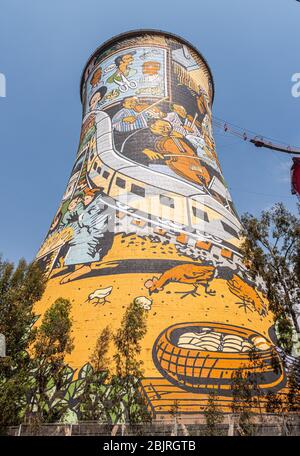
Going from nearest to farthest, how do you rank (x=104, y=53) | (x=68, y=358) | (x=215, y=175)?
(x=68, y=358), (x=215, y=175), (x=104, y=53)

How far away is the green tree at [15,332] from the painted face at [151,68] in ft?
50.8

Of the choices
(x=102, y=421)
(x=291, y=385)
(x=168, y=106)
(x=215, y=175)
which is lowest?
(x=102, y=421)

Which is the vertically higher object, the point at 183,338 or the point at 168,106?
the point at 168,106

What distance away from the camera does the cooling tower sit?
1211 centimetres

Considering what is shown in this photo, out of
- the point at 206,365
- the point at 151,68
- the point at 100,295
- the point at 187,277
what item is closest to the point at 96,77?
the point at 151,68

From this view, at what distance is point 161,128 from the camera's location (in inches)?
794

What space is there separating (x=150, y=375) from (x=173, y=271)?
4.36 metres

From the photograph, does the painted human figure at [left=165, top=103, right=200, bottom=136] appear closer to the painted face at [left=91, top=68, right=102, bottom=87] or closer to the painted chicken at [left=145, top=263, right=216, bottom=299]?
the painted face at [left=91, top=68, right=102, bottom=87]

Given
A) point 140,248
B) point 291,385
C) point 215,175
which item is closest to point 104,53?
point 215,175

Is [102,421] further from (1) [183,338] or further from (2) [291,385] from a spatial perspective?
(2) [291,385]

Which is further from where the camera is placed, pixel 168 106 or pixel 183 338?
pixel 168 106

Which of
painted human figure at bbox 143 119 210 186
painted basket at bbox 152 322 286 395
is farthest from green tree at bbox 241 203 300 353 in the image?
painted human figure at bbox 143 119 210 186

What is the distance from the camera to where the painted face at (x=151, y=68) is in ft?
74.8
